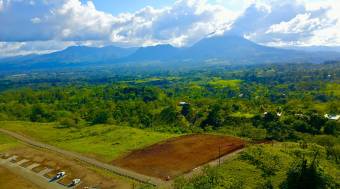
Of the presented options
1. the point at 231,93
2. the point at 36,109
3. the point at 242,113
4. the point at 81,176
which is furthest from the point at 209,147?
the point at 231,93

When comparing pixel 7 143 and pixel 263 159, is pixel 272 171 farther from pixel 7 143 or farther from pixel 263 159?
pixel 7 143

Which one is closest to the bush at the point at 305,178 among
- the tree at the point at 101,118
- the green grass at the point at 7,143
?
the green grass at the point at 7,143

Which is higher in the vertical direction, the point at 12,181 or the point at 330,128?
the point at 330,128

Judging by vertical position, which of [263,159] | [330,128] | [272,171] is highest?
[263,159]

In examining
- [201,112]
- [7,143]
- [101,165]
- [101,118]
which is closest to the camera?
Result: [101,165]

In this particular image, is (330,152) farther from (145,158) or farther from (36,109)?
(36,109)

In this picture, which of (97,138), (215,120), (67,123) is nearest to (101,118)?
(67,123)

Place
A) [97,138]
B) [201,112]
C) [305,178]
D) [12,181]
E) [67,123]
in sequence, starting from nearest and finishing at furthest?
1. [305,178]
2. [12,181]
3. [97,138]
4. [67,123]
5. [201,112]

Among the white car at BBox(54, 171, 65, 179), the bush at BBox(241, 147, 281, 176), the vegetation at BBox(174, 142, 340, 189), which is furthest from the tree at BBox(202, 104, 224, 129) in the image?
the white car at BBox(54, 171, 65, 179)
